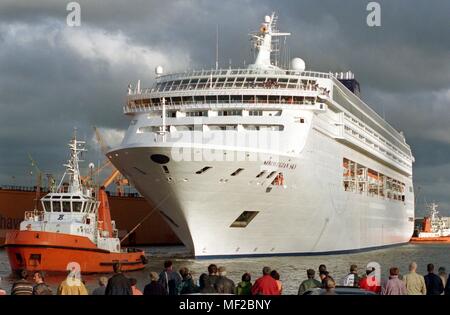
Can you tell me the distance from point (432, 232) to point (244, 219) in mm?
95425

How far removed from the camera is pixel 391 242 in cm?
7219

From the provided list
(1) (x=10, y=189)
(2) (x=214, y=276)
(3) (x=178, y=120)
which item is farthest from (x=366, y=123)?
(2) (x=214, y=276)

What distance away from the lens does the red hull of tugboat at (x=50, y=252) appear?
35.0 m

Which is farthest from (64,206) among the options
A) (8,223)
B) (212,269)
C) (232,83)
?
(8,223)

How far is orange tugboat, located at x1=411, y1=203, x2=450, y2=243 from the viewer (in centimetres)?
12126

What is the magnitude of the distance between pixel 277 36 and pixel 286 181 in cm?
1677

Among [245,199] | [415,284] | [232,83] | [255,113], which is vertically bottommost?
[415,284]

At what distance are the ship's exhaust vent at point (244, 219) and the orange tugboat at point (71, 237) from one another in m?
5.46

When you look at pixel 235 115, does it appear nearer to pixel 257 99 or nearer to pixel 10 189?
pixel 257 99

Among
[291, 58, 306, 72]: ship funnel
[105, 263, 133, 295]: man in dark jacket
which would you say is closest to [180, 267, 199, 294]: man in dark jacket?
[105, 263, 133, 295]: man in dark jacket

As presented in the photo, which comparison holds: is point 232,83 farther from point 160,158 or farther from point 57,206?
point 57,206

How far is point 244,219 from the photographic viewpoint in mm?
39188

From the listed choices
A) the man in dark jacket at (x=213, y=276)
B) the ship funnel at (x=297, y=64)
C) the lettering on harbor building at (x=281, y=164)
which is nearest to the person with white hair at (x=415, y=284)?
the man in dark jacket at (x=213, y=276)

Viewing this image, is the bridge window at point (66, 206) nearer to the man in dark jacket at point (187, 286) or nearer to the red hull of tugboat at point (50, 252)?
the red hull of tugboat at point (50, 252)
